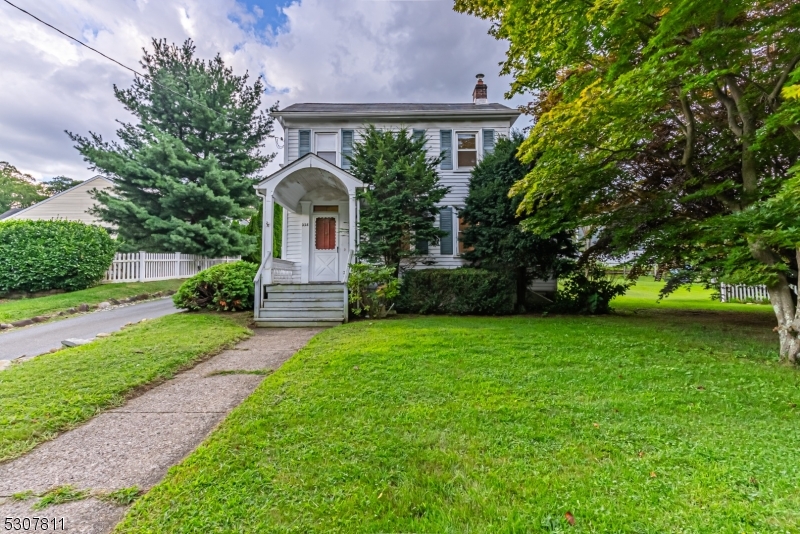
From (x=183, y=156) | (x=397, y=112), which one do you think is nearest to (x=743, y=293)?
(x=397, y=112)

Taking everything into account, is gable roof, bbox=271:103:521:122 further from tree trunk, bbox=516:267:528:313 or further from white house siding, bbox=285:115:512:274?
tree trunk, bbox=516:267:528:313

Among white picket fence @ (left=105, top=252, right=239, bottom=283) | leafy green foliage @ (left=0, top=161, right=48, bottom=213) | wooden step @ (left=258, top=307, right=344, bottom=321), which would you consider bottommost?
wooden step @ (left=258, top=307, right=344, bottom=321)

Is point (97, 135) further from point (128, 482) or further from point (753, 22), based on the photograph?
point (753, 22)

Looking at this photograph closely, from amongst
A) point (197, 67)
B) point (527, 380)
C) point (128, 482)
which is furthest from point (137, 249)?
point (527, 380)

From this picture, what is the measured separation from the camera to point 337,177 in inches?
341

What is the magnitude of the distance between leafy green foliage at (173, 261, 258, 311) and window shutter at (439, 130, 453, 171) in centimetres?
748

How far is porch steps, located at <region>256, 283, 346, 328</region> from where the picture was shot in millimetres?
7883

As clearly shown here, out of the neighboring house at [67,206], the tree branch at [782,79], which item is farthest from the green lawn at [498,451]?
the neighboring house at [67,206]

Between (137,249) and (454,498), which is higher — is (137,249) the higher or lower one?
the higher one

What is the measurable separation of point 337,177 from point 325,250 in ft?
9.90

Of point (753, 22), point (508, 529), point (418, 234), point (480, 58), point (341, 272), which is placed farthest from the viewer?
point (480, 58)

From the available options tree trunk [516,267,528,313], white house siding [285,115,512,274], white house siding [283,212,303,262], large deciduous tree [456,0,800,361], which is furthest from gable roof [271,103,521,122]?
tree trunk [516,267,528,313]

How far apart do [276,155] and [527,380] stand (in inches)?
714

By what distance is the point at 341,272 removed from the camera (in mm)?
10812
